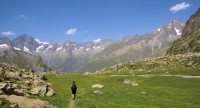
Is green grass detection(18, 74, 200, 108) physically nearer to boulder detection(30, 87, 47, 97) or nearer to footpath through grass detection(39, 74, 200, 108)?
footpath through grass detection(39, 74, 200, 108)

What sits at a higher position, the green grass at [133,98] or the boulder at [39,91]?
the boulder at [39,91]

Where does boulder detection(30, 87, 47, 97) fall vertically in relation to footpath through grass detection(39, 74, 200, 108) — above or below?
above

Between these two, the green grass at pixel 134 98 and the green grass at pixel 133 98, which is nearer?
the green grass at pixel 133 98

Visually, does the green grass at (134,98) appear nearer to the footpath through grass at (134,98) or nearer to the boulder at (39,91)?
the footpath through grass at (134,98)

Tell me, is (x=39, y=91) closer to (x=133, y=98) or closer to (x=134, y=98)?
(x=133, y=98)

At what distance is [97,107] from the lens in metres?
23.6

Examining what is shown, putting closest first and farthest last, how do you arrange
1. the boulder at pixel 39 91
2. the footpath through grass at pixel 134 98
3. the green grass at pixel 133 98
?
the green grass at pixel 133 98 < the footpath through grass at pixel 134 98 < the boulder at pixel 39 91

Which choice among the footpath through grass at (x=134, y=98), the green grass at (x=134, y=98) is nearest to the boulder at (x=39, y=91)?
the green grass at (x=134, y=98)

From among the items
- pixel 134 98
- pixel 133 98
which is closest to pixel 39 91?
pixel 133 98

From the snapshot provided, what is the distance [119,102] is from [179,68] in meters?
83.4

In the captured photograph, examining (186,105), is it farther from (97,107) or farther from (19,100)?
(19,100)

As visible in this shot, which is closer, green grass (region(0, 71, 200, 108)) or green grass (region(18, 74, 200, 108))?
green grass (region(0, 71, 200, 108))

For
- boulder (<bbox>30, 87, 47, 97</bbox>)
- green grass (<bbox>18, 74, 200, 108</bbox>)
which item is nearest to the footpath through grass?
green grass (<bbox>18, 74, 200, 108</bbox>)

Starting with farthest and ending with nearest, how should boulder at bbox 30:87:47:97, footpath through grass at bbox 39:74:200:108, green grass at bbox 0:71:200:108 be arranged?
1. boulder at bbox 30:87:47:97
2. footpath through grass at bbox 39:74:200:108
3. green grass at bbox 0:71:200:108
